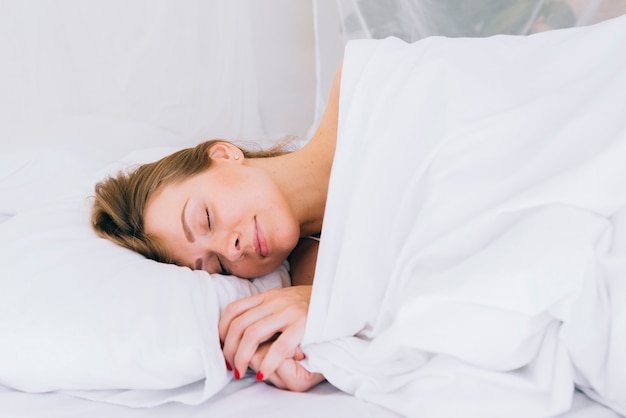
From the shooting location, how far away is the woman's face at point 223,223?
1214mm

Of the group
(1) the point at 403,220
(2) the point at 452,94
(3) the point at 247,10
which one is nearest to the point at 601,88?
(2) the point at 452,94

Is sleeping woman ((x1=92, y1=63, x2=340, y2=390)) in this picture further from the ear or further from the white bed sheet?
the white bed sheet

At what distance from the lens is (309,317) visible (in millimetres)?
990

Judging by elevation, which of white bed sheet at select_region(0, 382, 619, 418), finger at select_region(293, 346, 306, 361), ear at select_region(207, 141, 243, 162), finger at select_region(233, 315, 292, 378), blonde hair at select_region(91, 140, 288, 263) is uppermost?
ear at select_region(207, 141, 243, 162)

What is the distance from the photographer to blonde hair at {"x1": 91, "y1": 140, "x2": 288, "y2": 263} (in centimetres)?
123

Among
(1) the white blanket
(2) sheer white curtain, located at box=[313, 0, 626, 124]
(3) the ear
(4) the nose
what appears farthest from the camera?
(2) sheer white curtain, located at box=[313, 0, 626, 124]

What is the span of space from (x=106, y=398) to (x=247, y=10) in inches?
56.3

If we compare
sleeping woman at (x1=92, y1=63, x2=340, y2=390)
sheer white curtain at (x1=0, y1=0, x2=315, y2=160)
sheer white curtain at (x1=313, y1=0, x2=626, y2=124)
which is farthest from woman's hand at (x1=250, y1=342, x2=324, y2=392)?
sheer white curtain at (x1=313, y1=0, x2=626, y2=124)

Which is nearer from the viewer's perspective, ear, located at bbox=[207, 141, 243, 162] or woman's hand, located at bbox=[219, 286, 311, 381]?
woman's hand, located at bbox=[219, 286, 311, 381]

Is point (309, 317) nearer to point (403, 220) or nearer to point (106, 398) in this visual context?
point (403, 220)

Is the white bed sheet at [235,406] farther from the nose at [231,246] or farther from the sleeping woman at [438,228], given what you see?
the nose at [231,246]

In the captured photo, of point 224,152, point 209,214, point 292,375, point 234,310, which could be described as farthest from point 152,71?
point 292,375

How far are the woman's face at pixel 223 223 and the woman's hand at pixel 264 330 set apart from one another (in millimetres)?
173

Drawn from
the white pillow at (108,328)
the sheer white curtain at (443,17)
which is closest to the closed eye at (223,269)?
the white pillow at (108,328)
